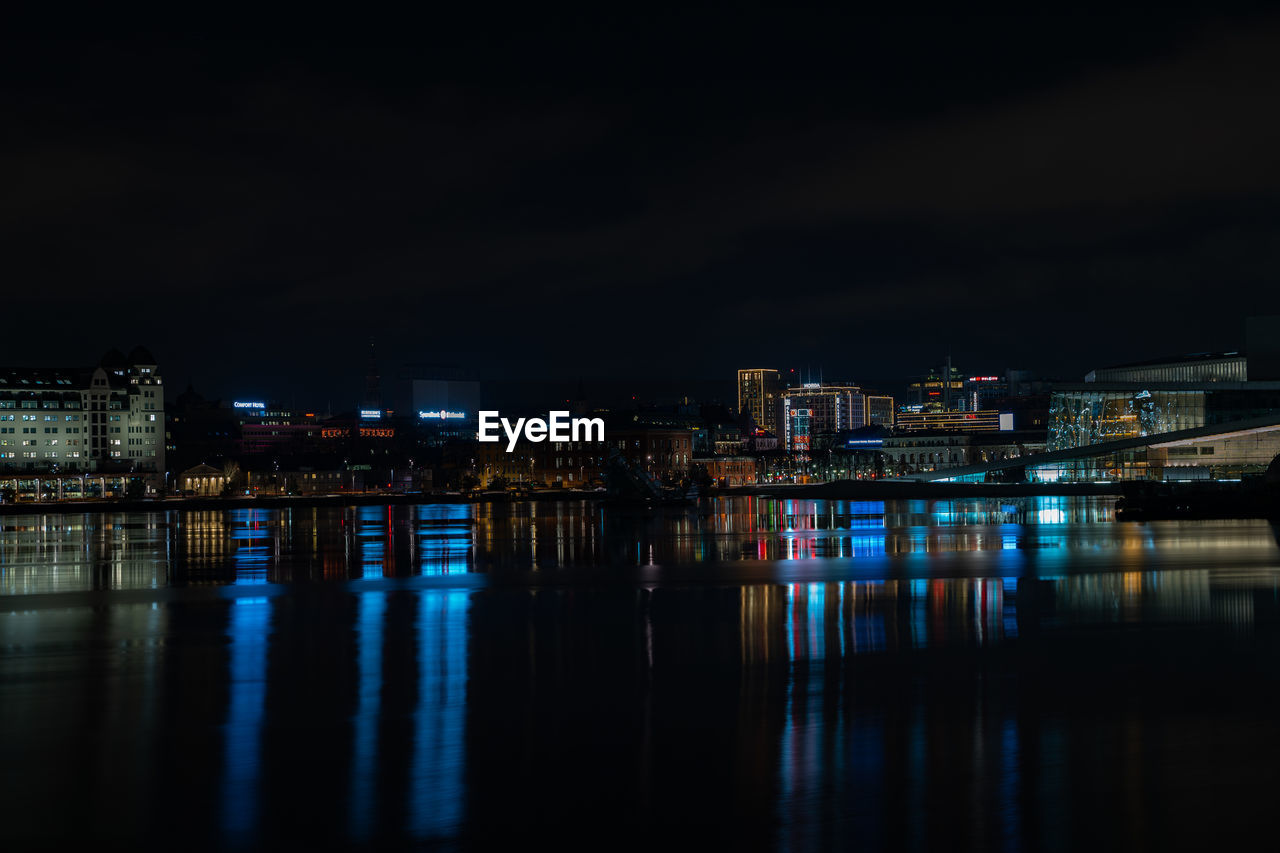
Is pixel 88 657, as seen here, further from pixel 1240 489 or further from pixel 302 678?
pixel 1240 489

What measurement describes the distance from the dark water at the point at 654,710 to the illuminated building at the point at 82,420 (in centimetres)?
11609

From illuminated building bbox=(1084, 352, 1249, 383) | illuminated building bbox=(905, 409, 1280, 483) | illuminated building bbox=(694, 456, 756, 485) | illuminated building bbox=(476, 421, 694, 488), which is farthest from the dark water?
illuminated building bbox=(694, 456, 756, 485)

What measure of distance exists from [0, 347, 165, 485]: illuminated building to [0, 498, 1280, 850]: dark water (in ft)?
381

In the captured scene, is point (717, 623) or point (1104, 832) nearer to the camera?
point (1104, 832)

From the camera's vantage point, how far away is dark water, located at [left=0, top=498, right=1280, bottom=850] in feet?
30.3

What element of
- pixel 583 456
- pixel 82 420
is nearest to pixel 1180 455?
pixel 583 456

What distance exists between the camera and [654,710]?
12.9 m

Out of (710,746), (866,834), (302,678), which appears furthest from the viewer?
(302,678)

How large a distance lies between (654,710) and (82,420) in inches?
5449

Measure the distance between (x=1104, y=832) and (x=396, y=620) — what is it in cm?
1376

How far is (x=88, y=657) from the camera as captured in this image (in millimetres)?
16875

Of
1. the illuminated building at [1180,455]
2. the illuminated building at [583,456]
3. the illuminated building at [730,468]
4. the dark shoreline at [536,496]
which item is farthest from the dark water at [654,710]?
the illuminated building at [730,468]

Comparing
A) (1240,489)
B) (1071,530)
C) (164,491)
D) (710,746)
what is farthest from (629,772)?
(164,491)

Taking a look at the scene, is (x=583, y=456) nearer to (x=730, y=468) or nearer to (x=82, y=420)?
(x=730, y=468)
